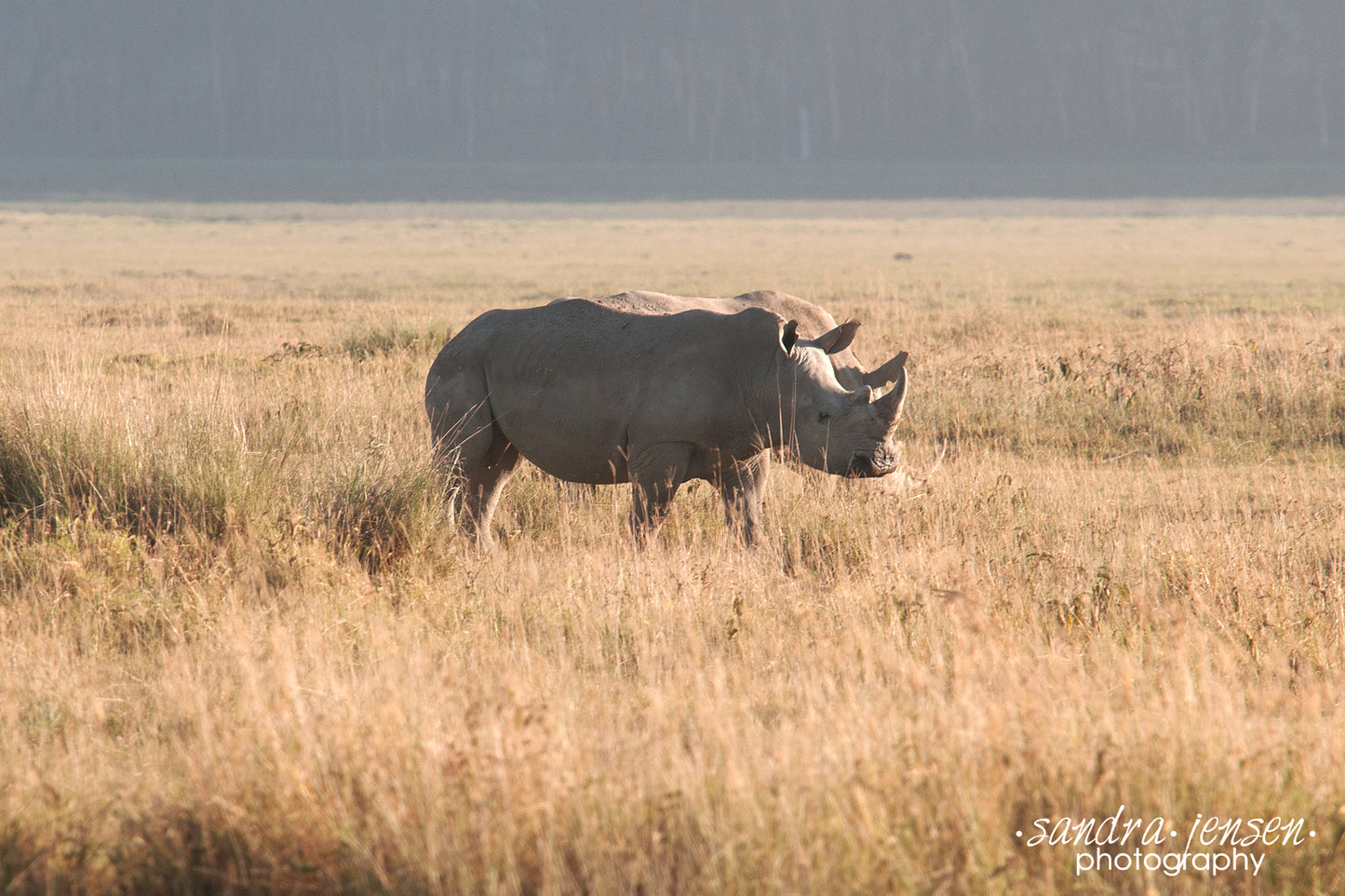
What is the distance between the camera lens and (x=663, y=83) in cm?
14500

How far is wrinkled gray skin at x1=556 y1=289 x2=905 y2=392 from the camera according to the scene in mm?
6977

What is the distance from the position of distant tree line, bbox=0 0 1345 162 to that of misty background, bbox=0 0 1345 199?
0.25 m

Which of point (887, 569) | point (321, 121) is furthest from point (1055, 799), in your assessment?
point (321, 121)

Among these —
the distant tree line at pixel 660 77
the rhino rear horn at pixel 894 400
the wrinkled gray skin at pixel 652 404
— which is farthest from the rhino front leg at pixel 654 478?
the distant tree line at pixel 660 77

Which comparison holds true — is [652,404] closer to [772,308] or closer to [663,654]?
[772,308]

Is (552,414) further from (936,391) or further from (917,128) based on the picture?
(917,128)

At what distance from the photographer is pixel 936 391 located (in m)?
11.7

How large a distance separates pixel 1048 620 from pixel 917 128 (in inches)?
5656

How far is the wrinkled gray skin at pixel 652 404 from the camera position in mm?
6305

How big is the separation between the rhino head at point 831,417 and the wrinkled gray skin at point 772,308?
474 mm

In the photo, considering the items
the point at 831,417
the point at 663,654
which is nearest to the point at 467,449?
the point at 831,417

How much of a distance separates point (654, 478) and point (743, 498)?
63 cm

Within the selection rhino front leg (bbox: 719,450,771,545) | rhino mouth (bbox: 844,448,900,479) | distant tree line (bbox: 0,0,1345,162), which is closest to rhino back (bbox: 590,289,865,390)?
rhino front leg (bbox: 719,450,771,545)

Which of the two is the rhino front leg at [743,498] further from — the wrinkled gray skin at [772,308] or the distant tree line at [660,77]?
the distant tree line at [660,77]
